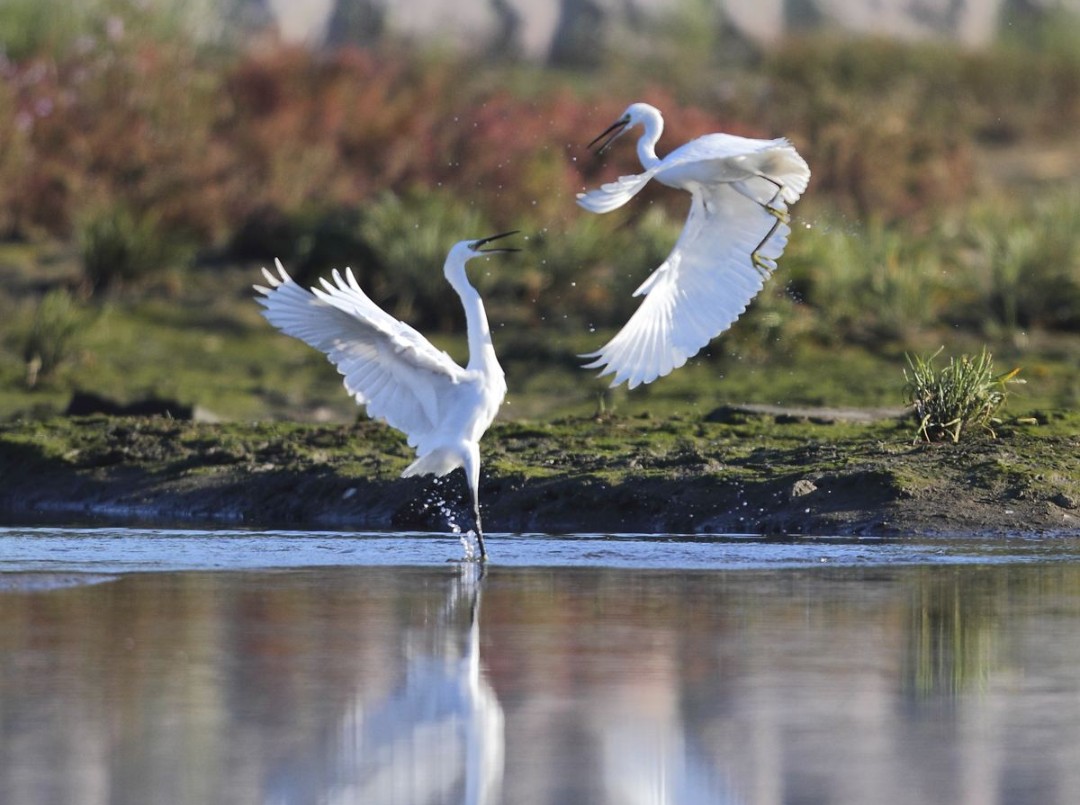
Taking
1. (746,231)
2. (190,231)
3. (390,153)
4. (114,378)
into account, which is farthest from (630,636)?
(390,153)

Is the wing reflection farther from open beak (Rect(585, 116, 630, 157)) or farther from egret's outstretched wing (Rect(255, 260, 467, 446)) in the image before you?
open beak (Rect(585, 116, 630, 157))

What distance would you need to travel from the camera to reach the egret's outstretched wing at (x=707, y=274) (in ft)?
36.5

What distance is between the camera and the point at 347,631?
321 inches

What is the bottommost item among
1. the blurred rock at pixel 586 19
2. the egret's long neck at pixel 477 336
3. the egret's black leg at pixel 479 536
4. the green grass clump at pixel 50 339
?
the egret's black leg at pixel 479 536

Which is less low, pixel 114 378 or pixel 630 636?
pixel 114 378

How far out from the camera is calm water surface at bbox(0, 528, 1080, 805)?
5684 mm

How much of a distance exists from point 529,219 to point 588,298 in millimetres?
2683

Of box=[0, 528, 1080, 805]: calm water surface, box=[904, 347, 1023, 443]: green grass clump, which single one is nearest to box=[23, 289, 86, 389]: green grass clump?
→ box=[0, 528, 1080, 805]: calm water surface

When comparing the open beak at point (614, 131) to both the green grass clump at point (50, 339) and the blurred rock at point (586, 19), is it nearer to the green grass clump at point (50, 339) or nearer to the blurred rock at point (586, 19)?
the green grass clump at point (50, 339)

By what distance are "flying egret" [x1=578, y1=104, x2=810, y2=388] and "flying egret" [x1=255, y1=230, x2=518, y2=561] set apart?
0.66m

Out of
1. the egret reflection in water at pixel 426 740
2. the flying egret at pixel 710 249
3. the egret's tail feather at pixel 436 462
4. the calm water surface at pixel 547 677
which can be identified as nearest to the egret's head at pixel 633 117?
the flying egret at pixel 710 249

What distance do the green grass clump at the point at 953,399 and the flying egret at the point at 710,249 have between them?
7.14 feet

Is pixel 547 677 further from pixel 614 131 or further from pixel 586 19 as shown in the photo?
pixel 586 19

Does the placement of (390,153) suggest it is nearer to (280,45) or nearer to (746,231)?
(280,45)
